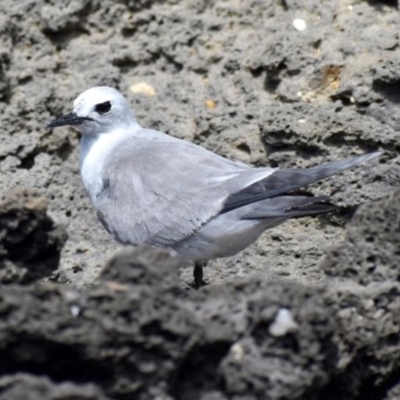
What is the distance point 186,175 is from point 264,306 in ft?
4.95

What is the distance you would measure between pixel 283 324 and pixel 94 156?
220cm

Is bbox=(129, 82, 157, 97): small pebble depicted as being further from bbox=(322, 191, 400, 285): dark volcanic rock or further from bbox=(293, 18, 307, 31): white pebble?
bbox=(322, 191, 400, 285): dark volcanic rock

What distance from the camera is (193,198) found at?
487 cm

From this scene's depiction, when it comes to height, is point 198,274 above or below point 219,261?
above

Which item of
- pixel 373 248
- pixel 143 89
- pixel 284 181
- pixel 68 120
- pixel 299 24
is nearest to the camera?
pixel 373 248

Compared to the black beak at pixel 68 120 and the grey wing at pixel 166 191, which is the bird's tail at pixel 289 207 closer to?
the grey wing at pixel 166 191

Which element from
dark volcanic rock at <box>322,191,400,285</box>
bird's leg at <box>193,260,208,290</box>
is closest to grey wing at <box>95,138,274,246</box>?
bird's leg at <box>193,260,208,290</box>

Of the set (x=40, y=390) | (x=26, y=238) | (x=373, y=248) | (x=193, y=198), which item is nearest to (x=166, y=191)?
(x=193, y=198)

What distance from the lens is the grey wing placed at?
484cm

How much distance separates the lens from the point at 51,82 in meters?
6.13

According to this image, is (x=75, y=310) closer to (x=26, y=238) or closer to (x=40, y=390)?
(x=40, y=390)

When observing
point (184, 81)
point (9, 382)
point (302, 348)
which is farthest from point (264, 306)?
point (184, 81)

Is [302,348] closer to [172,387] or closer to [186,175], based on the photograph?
[172,387]

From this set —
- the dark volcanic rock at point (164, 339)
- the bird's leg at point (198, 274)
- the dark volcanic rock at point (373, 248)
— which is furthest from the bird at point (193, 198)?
the dark volcanic rock at point (164, 339)
